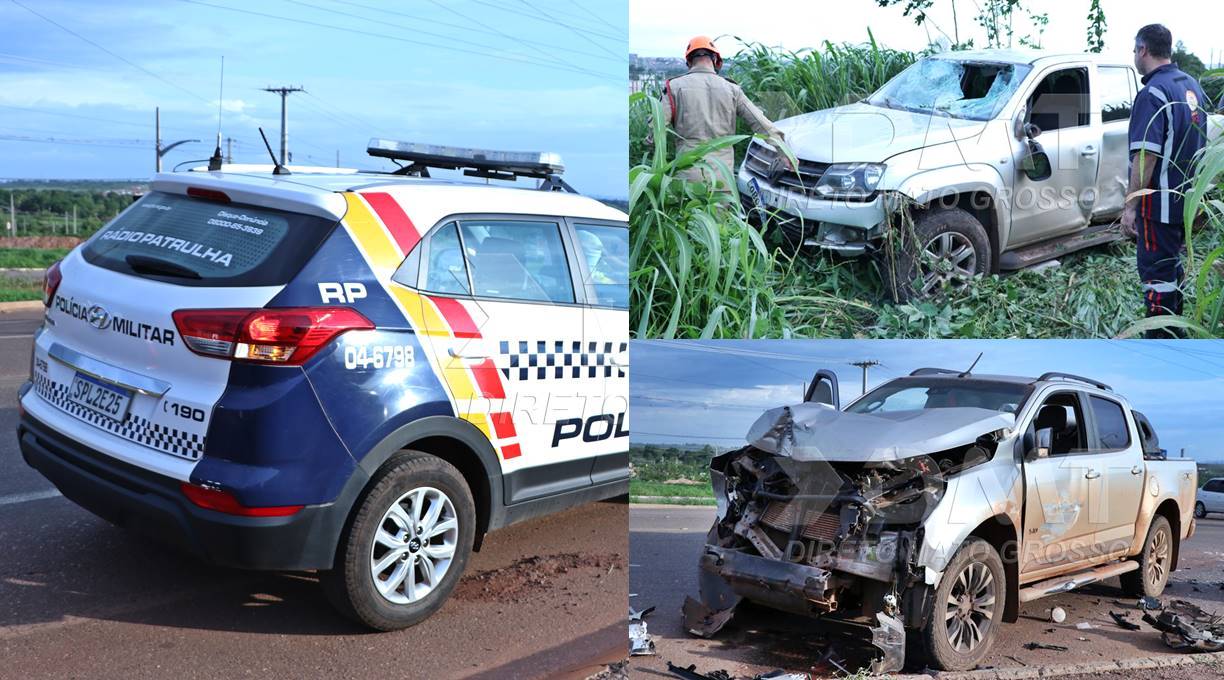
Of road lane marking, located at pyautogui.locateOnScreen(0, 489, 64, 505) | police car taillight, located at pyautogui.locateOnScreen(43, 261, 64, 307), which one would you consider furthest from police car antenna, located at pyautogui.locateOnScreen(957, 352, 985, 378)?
road lane marking, located at pyautogui.locateOnScreen(0, 489, 64, 505)

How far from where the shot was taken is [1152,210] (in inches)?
89.0

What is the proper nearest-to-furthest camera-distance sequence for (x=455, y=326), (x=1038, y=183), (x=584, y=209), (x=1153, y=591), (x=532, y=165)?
(x=1038, y=183)
(x=1153, y=591)
(x=455, y=326)
(x=584, y=209)
(x=532, y=165)

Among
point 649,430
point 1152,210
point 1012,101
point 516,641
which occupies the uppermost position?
point 1012,101

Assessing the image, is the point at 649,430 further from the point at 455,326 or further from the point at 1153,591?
the point at 1153,591

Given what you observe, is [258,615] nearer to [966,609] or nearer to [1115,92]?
[966,609]

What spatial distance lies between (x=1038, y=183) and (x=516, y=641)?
2.27 m

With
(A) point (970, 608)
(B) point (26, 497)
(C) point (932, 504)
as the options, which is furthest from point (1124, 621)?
(B) point (26, 497)

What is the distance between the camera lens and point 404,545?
3.65m

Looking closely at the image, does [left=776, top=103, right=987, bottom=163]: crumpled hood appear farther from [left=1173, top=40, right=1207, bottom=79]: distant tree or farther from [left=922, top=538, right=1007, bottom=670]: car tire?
[left=922, top=538, right=1007, bottom=670]: car tire

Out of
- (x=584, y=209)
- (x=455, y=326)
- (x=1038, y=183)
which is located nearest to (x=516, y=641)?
(x=455, y=326)

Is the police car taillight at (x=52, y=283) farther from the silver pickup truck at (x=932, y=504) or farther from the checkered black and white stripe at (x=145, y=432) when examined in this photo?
the silver pickup truck at (x=932, y=504)

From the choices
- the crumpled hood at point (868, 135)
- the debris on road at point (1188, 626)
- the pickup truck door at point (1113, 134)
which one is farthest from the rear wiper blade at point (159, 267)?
the debris on road at point (1188, 626)

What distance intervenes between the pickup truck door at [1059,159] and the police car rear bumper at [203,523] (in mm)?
2157

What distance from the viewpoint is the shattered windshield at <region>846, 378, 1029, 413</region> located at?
109 inches
